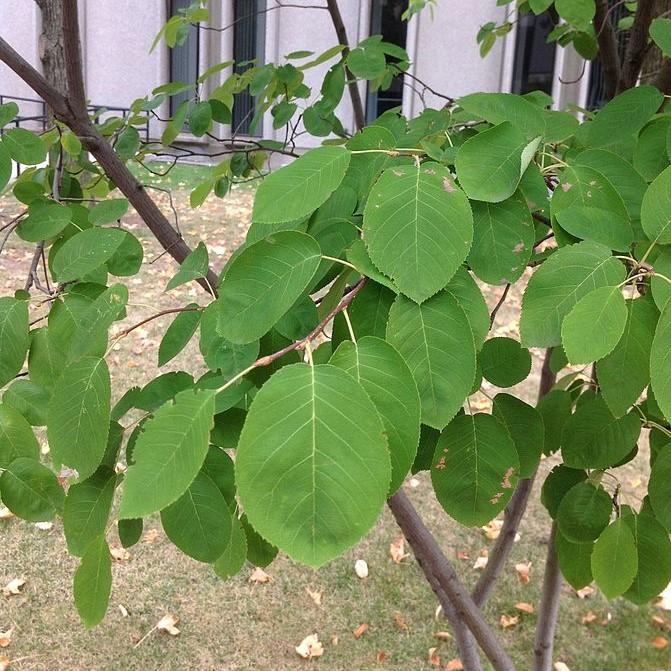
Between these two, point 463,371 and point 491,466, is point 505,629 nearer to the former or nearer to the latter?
point 491,466

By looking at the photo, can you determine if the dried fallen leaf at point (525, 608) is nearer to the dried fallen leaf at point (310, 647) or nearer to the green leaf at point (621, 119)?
the dried fallen leaf at point (310, 647)

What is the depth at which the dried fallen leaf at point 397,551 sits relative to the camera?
308 cm

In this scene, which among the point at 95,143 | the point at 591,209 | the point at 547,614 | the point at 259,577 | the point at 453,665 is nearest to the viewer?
the point at 591,209

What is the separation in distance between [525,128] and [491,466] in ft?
1.35

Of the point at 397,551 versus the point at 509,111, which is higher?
the point at 509,111

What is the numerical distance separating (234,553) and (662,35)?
98 centimetres

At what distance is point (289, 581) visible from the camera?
2.94m

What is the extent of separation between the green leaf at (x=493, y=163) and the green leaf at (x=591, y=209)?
0.19 feet

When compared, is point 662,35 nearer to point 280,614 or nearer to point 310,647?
point 310,647

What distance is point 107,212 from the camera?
1176mm

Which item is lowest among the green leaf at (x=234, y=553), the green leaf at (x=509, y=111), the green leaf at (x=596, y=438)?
the green leaf at (x=234, y=553)

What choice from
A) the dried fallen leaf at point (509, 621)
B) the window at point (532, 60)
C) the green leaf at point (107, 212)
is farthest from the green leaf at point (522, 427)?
the window at point (532, 60)

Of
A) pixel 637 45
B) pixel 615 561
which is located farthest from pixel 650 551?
pixel 637 45

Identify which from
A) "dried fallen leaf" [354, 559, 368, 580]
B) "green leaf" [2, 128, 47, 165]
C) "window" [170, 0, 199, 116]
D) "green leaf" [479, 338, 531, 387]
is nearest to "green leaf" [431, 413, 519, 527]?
"green leaf" [479, 338, 531, 387]
